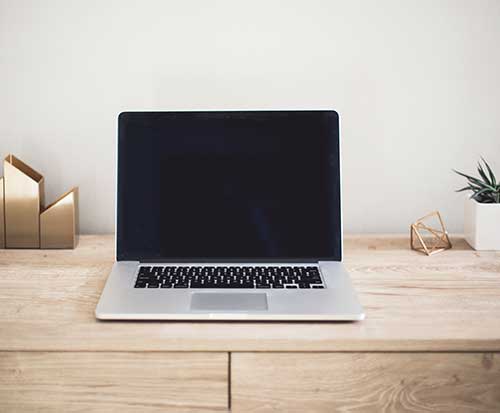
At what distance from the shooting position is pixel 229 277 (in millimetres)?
1210

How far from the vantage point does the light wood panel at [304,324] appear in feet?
3.20

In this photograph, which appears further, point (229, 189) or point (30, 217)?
point (30, 217)

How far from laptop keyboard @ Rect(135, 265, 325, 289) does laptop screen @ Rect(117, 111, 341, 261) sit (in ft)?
0.15

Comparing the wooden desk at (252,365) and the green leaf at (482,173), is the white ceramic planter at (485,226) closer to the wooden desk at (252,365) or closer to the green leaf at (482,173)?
the green leaf at (482,173)

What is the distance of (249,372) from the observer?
3.25 feet

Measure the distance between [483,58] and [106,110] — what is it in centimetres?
94

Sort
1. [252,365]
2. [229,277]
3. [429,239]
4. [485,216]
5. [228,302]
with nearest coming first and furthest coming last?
[252,365] < [228,302] < [229,277] < [485,216] < [429,239]

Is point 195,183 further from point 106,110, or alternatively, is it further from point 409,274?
point 409,274

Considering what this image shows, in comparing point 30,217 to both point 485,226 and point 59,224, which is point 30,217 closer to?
point 59,224

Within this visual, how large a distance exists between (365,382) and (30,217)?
2.82 feet

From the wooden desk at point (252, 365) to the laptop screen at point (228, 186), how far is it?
292mm

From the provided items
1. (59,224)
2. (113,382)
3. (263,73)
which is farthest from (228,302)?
(263,73)

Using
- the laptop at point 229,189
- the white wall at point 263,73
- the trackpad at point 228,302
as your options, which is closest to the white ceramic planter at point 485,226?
the white wall at point 263,73

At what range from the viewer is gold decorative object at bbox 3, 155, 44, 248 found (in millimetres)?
1404
